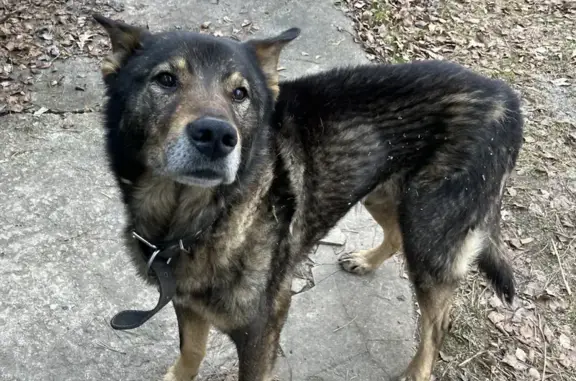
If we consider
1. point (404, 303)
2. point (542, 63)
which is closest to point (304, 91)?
point (404, 303)

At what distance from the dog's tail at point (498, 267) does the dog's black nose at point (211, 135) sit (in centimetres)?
191

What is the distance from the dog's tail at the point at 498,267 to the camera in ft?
11.7

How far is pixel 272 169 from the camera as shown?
9.75 feet

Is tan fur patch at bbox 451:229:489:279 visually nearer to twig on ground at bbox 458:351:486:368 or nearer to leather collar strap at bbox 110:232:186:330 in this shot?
twig on ground at bbox 458:351:486:368

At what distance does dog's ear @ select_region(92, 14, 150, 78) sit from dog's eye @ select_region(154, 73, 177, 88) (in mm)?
282

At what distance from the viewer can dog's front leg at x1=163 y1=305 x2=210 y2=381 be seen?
10.3 ft

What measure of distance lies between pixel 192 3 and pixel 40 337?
13.9ft

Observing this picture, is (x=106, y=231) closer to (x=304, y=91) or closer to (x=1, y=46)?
(x=304, y=91)

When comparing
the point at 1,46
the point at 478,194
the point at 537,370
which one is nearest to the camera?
the point at 478,194

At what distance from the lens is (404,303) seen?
4.10 metres

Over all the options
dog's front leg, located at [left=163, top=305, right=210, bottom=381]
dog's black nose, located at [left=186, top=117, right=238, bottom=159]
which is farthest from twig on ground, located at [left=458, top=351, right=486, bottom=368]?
dog's black nose, located at [left=186, top=117, right=238, bottom=159]

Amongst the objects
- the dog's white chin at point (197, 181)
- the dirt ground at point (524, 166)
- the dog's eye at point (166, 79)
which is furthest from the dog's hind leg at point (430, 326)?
the dog's eye at point (166, 79)

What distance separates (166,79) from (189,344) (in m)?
1.49

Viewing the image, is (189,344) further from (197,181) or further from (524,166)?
(524,166)
